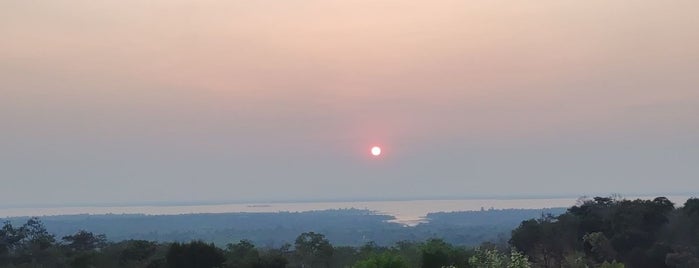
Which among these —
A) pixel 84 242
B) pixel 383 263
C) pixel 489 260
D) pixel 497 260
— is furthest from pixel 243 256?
pixel 497 260

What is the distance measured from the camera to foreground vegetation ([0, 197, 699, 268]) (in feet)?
128

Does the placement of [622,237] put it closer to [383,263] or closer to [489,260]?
[489,260]

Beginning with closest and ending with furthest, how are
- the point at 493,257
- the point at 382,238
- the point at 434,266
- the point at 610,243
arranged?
the point at 493,257 → the point at 434,266 → the point at 610,243 → the point at 382,238

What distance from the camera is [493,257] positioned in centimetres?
2439

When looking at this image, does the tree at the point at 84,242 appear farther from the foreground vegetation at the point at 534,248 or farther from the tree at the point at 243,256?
the tree at the point at 243,256

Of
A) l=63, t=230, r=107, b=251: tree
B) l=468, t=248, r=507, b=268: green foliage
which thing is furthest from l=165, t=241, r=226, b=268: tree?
l=63, t=230, r=107, b=251: tree

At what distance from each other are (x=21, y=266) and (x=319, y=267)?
21.3 metres

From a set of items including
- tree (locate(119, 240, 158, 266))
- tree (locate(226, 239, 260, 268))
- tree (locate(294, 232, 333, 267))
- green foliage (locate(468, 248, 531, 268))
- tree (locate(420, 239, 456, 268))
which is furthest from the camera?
tree (locate(294, 232, 333, 267))

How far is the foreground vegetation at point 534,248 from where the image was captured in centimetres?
3897

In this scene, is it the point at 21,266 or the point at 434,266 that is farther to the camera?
the point at 21,266

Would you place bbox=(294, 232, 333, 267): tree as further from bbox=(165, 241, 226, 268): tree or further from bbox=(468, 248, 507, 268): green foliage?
bbox=(468, 248, 507, 268): green foliage

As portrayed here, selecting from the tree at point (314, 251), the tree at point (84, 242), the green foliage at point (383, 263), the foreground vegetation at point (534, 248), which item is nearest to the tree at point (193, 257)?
the foreground vegetation at point (534, 248)

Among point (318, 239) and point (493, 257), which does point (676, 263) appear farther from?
point (318, 239)

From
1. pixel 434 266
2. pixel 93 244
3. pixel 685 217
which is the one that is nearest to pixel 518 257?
pixel 434 266
